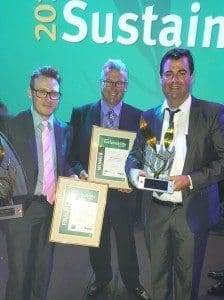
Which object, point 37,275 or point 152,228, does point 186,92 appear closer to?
point 152,228

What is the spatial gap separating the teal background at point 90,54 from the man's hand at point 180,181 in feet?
5.68

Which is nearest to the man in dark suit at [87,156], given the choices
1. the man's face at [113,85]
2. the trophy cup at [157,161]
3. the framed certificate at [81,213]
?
the man's face at [113,85]

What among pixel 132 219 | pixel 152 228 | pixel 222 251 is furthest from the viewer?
pixel 222 251

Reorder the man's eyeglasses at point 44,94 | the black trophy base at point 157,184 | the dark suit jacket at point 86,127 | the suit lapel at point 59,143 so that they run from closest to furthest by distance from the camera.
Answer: the black trophy base at point 157,184
the man's eyeglasses at point 44,94
the suit lapel at point 59,143
the dark suit jacket at point 86,127

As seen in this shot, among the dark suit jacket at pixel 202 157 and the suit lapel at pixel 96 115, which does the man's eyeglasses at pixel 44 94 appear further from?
the dark suit jacket at pixel 202 157

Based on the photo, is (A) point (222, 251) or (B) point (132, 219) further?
(A) point (222, 251)

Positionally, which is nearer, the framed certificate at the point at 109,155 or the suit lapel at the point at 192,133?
the suit lapel at the point at 192,133

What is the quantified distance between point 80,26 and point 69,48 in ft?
0.79

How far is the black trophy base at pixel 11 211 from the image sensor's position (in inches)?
88.9

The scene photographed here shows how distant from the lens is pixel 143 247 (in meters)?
4.03

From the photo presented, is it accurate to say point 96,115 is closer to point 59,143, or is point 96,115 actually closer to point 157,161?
point 59,143

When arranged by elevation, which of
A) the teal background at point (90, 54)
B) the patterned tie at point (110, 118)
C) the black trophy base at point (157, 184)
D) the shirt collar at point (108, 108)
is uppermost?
the teal background at point (90, 54)

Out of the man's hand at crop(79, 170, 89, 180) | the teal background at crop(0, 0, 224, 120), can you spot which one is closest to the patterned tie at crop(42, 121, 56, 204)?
the man's hand at crop(79, 170, 89, 180)

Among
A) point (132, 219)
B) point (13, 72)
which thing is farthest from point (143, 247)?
point (13, 72)
